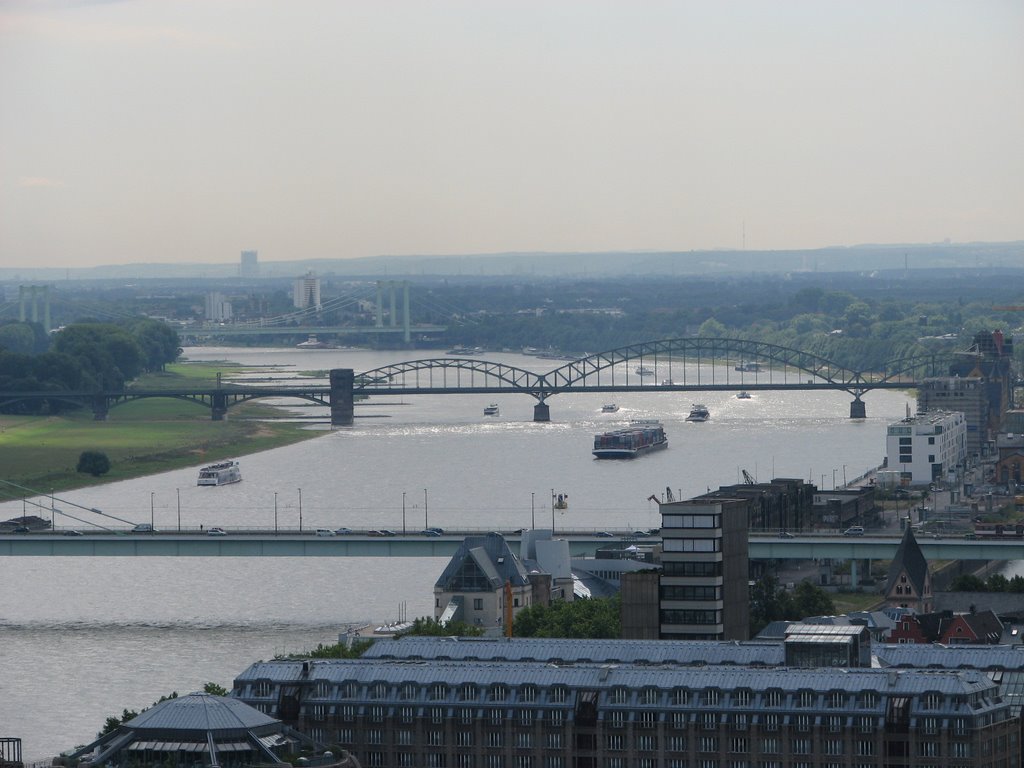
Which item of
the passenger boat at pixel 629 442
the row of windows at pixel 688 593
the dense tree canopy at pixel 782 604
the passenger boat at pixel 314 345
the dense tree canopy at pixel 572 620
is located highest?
the row of windows at pixel 688 593

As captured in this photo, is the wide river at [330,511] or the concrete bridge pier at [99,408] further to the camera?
the concrete bridge pier at [99,408]

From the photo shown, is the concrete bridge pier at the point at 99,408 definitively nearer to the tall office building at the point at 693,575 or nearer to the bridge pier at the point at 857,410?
the bridge pier at the point at 857,410

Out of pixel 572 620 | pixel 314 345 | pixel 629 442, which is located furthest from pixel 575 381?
pixel 572 620

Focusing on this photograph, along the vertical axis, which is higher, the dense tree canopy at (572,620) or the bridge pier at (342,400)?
the dense tree canopy at (572,620)

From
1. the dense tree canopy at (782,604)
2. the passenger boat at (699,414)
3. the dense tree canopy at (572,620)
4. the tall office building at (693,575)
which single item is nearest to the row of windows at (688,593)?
the tall office building at (693,575)

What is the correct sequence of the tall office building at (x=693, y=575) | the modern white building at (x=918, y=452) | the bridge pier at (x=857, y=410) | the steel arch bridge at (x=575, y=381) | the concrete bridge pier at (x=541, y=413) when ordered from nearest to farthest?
the tall office building at (x=693, y=575) < the modern white building at (x=918, y=452) < the bridge pier at (x=857, y=410) < the concrete bridge pier at (x=541, y=413) < the steel arch bridge at (x=575, y=381)

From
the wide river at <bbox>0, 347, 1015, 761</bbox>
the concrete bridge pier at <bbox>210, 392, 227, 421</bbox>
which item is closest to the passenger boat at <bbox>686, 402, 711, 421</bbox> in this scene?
the wide river at <bbox>0, 347, 1015, 761</bbox>
